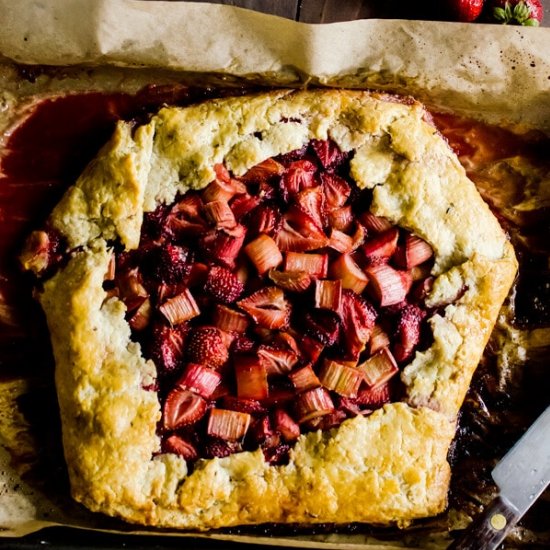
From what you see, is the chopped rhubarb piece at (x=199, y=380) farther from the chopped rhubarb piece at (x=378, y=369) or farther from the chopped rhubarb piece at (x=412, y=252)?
the chopped rhubarb piece at (x=412, y=252)

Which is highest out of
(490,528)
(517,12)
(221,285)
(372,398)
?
(517,12)

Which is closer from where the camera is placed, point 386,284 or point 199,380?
point 199,380

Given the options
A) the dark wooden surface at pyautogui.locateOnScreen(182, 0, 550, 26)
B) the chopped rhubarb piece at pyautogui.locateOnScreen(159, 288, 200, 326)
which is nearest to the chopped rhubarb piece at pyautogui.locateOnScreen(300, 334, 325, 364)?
the chopped rhubarb piece at pyautogui.locateOnScreen(159, 288, 200, 326)

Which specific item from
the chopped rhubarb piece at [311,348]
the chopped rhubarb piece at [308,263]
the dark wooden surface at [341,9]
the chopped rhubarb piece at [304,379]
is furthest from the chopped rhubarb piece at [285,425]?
the dark wooden surface at [341,9]

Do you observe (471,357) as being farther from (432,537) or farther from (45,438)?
(45,438)

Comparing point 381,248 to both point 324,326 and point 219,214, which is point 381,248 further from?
point 219,214

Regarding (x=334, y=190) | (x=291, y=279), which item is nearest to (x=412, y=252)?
(x=334, y=190)

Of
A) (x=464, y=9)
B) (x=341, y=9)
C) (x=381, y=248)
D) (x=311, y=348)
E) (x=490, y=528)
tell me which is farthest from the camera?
(x=341, y=9)

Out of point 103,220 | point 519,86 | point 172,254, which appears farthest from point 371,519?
point 519,86
